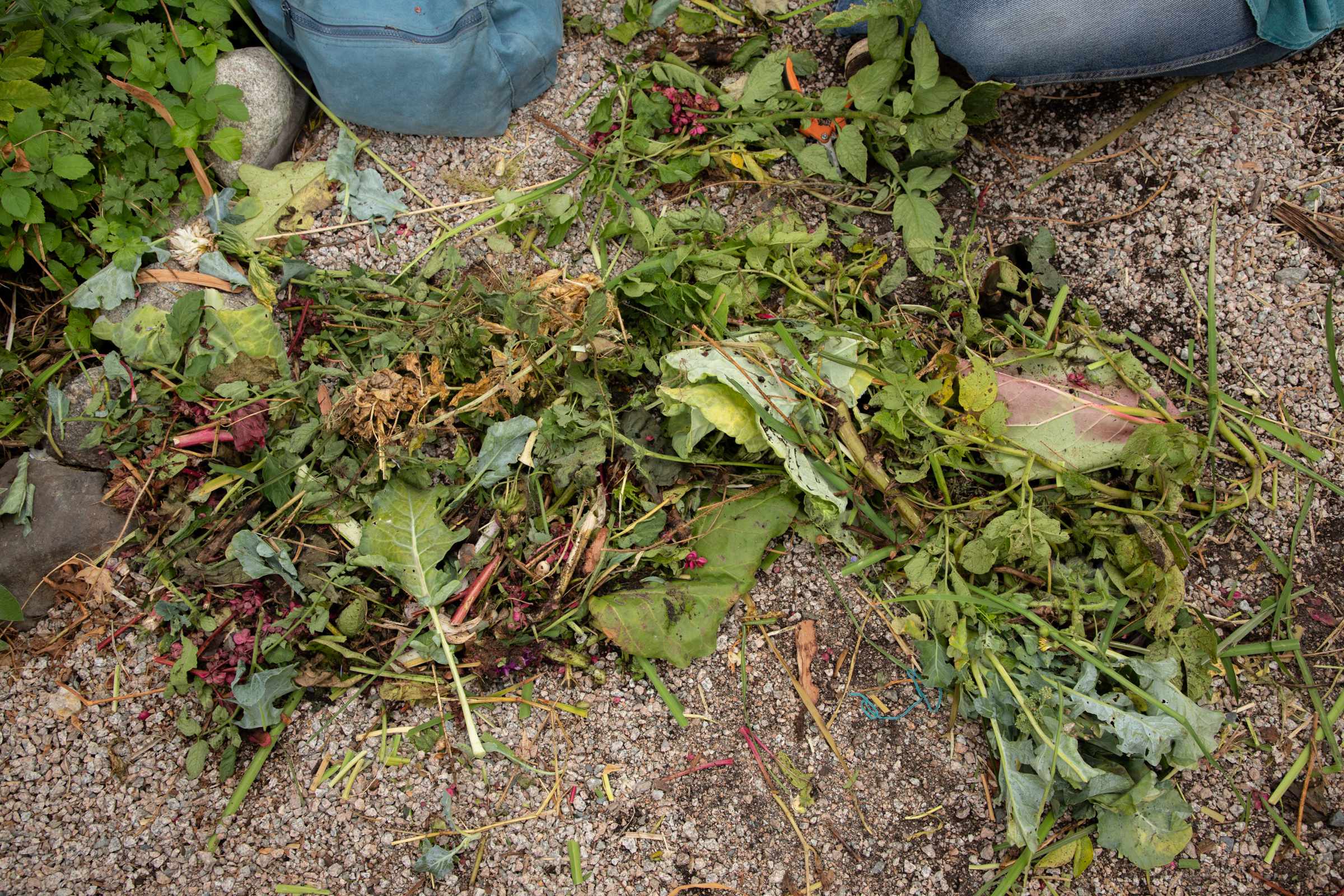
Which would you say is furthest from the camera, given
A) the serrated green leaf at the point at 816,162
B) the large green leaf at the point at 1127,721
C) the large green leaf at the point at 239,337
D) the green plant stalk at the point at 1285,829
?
the serrated green leaf at the point at 816,162

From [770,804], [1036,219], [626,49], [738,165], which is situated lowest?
[770,804]

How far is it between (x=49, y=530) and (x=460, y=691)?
3.66 ft

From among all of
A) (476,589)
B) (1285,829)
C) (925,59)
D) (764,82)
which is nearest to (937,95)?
(925,59)

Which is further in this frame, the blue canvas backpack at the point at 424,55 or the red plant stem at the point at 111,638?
the blue canvas backpack at the point at 424,55

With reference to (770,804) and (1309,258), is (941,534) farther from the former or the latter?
(1309,258)

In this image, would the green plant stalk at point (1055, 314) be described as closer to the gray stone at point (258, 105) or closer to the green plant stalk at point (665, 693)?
the green plant stalk at point (665, 693)

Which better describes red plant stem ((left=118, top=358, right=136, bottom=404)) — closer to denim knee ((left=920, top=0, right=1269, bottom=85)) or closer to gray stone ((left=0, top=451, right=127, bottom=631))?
gray stone ((left=0, top=451, right=127, bottom=631))

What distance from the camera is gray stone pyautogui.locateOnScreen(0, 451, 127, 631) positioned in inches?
76.7

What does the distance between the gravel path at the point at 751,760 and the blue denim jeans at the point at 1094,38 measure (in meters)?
Result: 0.26

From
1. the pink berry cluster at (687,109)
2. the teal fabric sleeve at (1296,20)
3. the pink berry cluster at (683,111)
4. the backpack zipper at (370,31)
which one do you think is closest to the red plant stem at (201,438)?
the backpack zipper at (370,31)

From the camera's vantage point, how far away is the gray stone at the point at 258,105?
2.20 m

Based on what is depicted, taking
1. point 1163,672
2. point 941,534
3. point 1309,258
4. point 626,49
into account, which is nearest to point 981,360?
point 941,534

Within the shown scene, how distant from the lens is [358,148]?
2.30 metres

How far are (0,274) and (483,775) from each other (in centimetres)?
187
